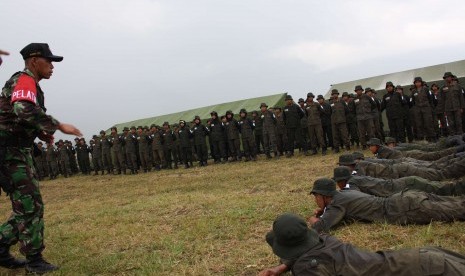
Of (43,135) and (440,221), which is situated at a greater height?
(43,135)

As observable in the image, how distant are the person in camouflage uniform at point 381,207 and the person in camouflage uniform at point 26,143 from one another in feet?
8.19

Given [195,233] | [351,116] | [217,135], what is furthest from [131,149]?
[195,233]

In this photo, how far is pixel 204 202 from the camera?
684 centimetres

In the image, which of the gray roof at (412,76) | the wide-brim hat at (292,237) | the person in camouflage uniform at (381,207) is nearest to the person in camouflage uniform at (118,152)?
the gray roof at (412,76)

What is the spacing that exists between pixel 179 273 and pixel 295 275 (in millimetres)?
1376

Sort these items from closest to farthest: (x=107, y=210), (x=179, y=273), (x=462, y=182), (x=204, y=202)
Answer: (x=179, y=273), (x=462, y=182), (x=204, y=202), (x=107, y=210)

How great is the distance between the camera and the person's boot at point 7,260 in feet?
12.6

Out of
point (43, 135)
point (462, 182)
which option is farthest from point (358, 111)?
point (43, 135)

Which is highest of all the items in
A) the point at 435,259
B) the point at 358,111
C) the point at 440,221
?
the point at 358,111

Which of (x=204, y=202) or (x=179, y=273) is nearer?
(x=179, y=273)

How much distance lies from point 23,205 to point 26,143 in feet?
1.84

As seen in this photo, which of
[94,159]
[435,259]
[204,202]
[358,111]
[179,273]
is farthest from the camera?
[94,159]

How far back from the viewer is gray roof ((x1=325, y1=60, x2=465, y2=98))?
15.3 m

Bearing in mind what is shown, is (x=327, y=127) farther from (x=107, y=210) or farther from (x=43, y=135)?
(x=43, y=135)
